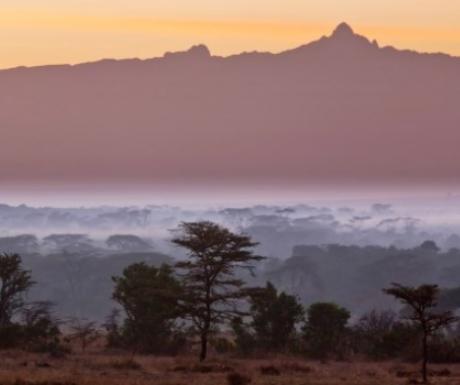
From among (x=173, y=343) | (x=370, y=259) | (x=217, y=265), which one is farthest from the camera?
(x=370, y=259)

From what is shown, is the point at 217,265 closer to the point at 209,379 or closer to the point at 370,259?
the point at 209,379

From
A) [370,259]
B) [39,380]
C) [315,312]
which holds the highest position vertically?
[370,259]

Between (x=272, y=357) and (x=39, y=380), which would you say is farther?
(x=272, y=357)

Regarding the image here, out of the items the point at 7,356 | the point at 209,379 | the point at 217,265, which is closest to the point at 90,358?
the point at 7,356

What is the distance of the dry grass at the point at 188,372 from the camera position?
103ft

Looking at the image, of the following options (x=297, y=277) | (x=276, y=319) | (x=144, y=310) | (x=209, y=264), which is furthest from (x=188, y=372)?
(x=297, y=277)

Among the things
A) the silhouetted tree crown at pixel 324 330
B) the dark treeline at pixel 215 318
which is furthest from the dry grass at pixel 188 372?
the silhouetted tree crown at pixel 324 330

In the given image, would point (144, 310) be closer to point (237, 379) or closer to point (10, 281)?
point (10, 281)

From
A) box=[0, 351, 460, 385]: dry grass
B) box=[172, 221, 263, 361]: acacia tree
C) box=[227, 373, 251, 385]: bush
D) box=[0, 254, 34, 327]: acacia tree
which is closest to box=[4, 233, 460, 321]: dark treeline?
box=[0, 254, 34, 327]: acacia tree

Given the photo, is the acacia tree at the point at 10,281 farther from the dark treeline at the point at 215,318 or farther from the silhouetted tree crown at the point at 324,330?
the silhouetted tree crown at the point at 324,330

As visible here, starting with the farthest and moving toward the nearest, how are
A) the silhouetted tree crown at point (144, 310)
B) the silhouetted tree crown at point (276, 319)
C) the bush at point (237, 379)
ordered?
1. the silhouetted tree crown at point (276, 319)
2. the silhouetted tree crown at point (144, 310)
3. the bush at point (237, 379)

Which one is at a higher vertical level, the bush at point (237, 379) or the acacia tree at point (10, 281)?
the acacia tree at point (10, 281)

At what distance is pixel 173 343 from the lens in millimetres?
48125

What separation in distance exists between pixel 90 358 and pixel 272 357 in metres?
10.1
